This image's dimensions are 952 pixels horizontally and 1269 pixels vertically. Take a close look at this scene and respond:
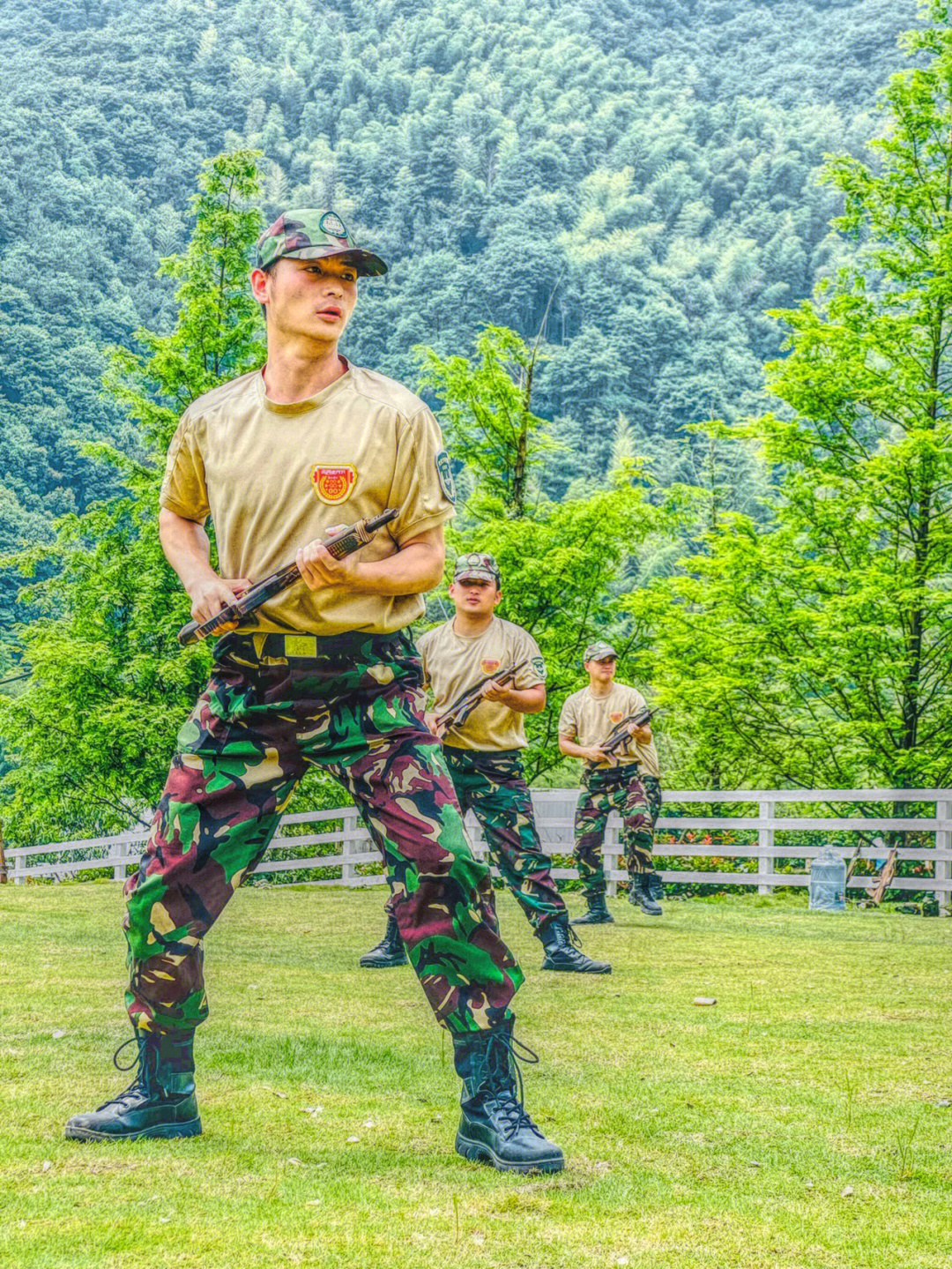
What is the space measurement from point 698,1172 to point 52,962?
17.6 feet

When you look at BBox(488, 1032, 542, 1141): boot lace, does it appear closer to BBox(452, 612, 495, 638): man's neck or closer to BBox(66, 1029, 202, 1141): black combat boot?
BBox(66, 1029, 202, 1141): black combat boot

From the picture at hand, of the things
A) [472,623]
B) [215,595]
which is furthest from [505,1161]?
[472,623]

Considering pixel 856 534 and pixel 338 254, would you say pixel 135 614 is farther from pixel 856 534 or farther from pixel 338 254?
pixel 338 254

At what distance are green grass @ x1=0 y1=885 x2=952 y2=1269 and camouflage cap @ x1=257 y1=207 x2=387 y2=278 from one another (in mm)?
2502

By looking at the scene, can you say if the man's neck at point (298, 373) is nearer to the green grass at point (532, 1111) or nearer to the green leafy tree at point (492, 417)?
the green grass at point (532, 1111)

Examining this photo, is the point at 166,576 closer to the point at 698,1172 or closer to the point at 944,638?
the point at 944,638

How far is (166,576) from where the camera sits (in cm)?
2850

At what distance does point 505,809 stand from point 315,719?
167 inches

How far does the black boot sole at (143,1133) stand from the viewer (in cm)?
394

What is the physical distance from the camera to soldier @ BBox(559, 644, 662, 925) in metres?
11.7

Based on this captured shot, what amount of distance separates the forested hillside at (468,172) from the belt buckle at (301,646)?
77.1 meters

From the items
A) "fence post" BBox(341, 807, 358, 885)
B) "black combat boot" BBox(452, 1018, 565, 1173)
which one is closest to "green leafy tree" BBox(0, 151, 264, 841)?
"fence post" BBox(341, 807, 358, 885)

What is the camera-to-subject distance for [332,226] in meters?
4.17

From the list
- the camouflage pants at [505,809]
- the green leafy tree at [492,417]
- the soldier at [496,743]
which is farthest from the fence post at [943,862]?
the green leafy tree at [492,417]
